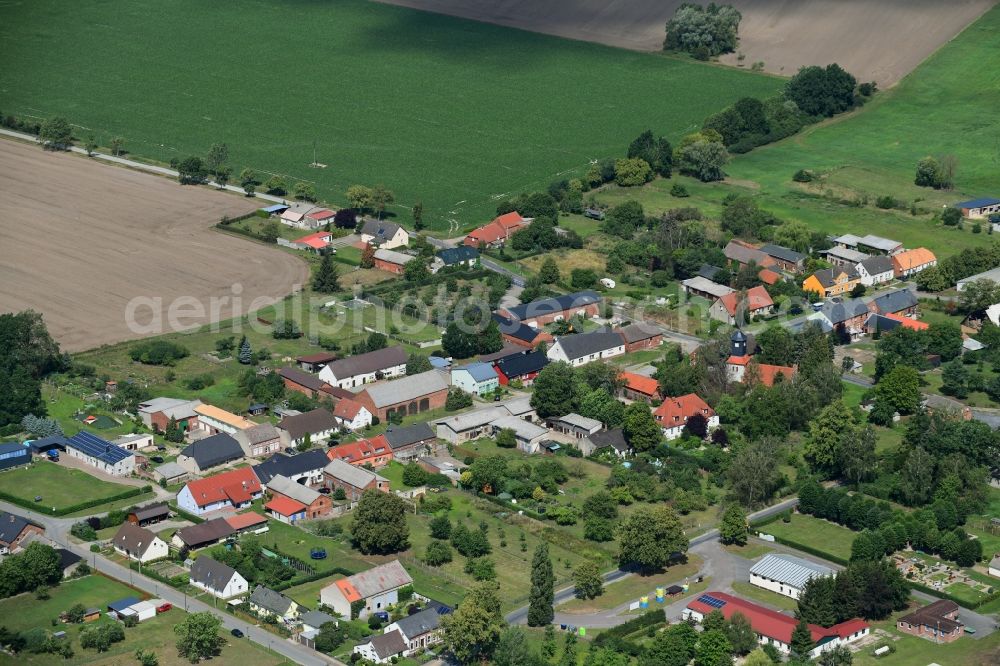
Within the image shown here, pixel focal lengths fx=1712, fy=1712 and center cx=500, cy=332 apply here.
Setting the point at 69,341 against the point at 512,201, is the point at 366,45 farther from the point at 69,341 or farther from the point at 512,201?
the point at 69,341

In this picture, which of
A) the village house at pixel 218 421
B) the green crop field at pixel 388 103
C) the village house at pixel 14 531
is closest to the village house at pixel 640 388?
the village house at pixel 218 421

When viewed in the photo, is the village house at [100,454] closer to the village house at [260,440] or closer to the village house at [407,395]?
the village house at [260,440]

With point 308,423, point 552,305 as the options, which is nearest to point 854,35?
point 552,305

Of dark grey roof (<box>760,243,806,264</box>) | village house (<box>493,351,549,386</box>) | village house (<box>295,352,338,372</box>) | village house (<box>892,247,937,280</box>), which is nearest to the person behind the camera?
village house (<box>493,351,549,386</box>)

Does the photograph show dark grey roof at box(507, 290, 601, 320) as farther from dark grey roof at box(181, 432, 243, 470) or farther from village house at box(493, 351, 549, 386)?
dark grey roof at box(181, 432, 243, 470)

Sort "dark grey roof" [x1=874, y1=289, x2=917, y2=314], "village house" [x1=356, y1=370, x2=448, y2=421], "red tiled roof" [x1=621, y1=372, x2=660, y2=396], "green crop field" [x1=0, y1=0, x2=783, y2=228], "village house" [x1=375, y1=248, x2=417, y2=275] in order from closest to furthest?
1. "village house" [x1=356, y1=370, x2=448, y2=421]
2. "red tiled roof" [x1=621, y1=372, x2=660, y2=396]
3. "dark grey roof" [x1=874, y1=289, x2=917, y2=314]
4. "village house" [x1=375, y1=248, x2=417, y2=275]
5. "green crop field" [x1=0, y1=0, x2=783, y2=228]

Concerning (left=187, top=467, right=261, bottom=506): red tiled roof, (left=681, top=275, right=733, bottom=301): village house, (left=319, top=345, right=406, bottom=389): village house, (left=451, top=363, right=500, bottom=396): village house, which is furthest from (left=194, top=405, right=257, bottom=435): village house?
(left=681, top=275, right=733, bottom=301): village house

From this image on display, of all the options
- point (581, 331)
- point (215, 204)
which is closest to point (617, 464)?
point (581, 331)
